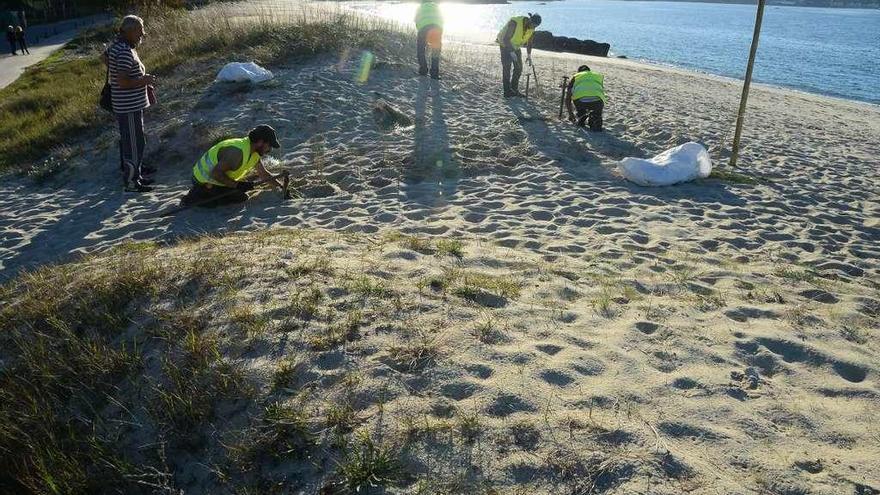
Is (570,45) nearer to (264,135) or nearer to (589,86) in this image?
(589,86)

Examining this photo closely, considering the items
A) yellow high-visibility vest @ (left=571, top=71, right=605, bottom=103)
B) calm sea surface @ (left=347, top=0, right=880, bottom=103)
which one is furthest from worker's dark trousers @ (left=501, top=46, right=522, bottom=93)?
calm sea surface @ (left=347, top=0, right=880, bottom=103)

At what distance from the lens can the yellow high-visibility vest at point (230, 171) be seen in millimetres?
6735

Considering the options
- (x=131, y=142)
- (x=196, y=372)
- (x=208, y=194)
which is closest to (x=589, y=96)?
(x=208, y=194)

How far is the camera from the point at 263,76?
11539 mm

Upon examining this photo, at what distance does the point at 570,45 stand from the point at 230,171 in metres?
32.1

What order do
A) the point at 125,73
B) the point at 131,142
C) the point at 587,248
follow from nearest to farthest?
the point at 587,248 → the point at 125,73 → the point at 131,142

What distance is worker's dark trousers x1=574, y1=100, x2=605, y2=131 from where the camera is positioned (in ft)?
33.8

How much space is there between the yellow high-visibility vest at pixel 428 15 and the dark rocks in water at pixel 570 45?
20960 mm

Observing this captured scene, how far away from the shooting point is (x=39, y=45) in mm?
28562

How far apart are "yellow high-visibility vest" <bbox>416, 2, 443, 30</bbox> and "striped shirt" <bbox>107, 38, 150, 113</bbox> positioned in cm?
697

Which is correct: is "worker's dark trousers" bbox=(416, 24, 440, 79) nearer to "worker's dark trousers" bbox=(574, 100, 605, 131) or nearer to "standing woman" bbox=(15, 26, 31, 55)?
"worker's dark trousers" bbox=(574, 100, 605, 131)

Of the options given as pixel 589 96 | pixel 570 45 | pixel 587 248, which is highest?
pixel 570 45

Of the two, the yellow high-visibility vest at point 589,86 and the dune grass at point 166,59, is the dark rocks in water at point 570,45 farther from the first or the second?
the yellow high-visibility vest at point 589,86

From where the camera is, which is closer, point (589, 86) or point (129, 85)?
point (129, 85)
